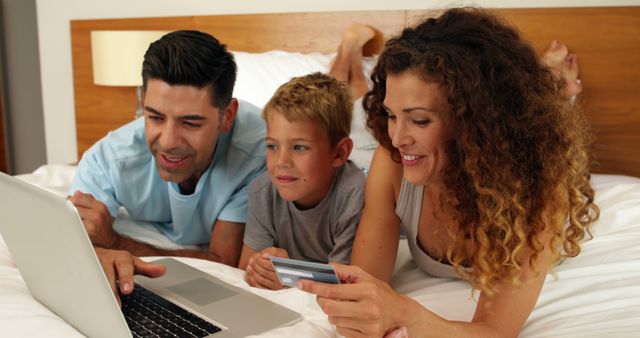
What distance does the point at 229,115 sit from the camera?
153 centimetres

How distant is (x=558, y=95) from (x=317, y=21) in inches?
67.9

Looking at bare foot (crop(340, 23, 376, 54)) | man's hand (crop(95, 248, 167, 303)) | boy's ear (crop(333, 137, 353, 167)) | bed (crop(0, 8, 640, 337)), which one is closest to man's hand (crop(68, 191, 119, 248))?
bed (crop(0, 8, 640, 337))

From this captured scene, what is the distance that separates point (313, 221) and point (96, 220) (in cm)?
52

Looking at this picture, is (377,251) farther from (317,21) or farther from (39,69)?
(39,69)

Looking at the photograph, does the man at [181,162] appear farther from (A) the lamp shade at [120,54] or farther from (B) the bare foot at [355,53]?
(A) the lamp shade at [120,54]

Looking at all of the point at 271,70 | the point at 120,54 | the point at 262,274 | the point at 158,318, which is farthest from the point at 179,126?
the point at 120,54

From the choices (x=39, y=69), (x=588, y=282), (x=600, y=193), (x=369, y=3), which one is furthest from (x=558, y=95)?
(x=39, y=69)

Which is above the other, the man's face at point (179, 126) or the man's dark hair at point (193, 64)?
the man's dark hair at point (193, 64)

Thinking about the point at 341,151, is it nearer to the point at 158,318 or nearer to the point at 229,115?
the point at 229,115

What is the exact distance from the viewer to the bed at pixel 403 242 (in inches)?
37.4

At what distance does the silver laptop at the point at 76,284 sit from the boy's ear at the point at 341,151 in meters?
0.46

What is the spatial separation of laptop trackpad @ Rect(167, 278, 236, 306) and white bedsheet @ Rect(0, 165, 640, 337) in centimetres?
6

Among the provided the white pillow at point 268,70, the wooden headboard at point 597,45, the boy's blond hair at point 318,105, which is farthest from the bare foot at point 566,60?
the boy's blond hair at point 318,105

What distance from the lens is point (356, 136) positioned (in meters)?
2.09
